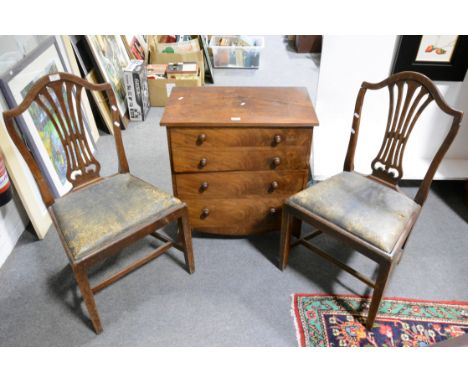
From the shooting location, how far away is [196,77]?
347cm

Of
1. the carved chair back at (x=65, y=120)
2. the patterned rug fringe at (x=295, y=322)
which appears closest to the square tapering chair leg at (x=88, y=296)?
the carved chair back at (x=65, y=120)

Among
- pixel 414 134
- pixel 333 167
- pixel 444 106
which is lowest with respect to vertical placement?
pixel 333 167

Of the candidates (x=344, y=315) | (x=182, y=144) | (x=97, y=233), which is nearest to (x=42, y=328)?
(x=97, y=233)

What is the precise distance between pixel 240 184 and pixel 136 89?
72.2 inches

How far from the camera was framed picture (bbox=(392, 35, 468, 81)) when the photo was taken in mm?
2072

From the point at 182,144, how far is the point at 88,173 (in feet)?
1.63

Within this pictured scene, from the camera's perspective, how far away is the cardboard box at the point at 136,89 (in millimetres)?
3129

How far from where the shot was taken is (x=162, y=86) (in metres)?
3.49

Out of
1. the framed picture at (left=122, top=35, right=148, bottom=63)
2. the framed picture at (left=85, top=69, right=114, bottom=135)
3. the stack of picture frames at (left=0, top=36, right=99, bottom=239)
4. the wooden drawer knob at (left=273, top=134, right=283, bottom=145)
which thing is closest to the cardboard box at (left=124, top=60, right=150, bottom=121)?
the framed picture at (left=85, top=69, right=114, bottom=135)

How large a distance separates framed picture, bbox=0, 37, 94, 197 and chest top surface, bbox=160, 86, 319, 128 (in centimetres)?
86

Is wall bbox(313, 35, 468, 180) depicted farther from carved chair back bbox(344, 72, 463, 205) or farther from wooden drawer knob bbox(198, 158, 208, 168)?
wooden drawer knob bbox(198, 158, 208, 168)

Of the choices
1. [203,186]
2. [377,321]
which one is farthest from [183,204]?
[377,321]

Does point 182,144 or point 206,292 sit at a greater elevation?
point 182,144

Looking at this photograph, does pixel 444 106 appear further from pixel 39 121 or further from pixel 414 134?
pixel 39 121
